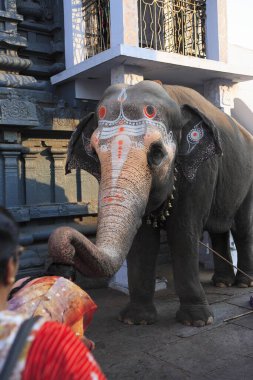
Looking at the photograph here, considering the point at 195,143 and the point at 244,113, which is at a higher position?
the point at 244,113

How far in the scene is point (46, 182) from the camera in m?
6.23

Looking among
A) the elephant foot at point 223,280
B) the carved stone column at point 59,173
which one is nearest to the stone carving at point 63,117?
the carved stone column at point 59,173

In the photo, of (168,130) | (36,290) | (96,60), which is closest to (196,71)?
(96,60)

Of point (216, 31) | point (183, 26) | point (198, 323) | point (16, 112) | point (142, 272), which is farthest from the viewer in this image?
point (183, 26)

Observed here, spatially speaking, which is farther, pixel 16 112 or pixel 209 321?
pixel 16 112

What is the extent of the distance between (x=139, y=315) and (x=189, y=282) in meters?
0.61

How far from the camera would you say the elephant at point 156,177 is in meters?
3.27

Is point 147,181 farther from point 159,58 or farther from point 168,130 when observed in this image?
point 159,58

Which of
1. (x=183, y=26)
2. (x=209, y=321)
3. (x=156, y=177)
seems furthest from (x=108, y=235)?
(x=183, y=26)

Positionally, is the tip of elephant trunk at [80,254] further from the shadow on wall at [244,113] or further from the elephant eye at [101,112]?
the shadow on wall at [244,113]

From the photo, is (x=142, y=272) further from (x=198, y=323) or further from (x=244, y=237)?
(x=244, y=237)

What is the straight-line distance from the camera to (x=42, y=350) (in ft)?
3.64

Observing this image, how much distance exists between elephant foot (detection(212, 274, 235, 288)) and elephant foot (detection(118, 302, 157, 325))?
1.74 m

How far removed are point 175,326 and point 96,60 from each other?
317 cm
